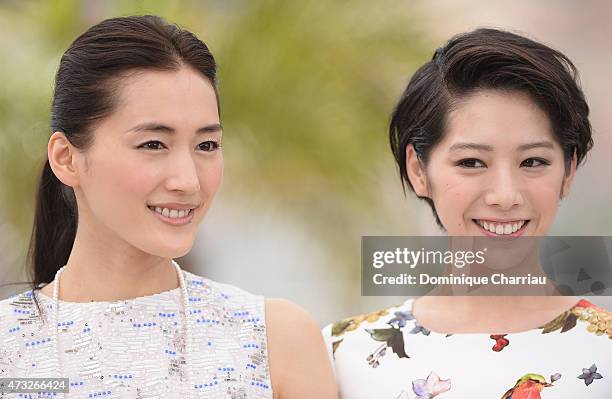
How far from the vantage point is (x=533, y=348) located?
2.14m

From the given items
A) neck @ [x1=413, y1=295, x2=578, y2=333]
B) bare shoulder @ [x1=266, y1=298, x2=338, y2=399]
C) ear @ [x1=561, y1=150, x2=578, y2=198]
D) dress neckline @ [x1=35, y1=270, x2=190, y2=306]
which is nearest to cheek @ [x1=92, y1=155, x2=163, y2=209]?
dress neckline @ [x1=35, y1=270, x2=190, y2=306]

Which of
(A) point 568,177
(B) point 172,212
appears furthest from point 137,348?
(A) point 568,177

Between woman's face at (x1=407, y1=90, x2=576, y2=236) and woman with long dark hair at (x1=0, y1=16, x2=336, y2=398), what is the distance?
42 cm

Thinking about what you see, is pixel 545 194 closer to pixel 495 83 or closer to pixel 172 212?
pixel 495 83

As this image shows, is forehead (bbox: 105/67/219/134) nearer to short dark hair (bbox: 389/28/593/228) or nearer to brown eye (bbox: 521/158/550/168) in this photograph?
short dark hair (bbox: 389/28/593/228)

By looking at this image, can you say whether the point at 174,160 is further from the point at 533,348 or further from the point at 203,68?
the point at 533,348

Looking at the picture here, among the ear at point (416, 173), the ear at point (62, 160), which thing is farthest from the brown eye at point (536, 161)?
the ear at point (62, 160)

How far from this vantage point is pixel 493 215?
212 cm

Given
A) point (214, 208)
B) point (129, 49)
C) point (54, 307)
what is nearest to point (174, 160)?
point (129, 49)

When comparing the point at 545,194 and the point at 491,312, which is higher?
the point at 545,194

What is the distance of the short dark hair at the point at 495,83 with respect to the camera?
212 cm

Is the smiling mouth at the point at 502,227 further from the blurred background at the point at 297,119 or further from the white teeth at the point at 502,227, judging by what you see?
the blurred background at the point at 297,119

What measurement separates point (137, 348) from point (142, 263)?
166 mm

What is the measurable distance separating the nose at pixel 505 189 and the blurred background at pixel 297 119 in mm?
832
